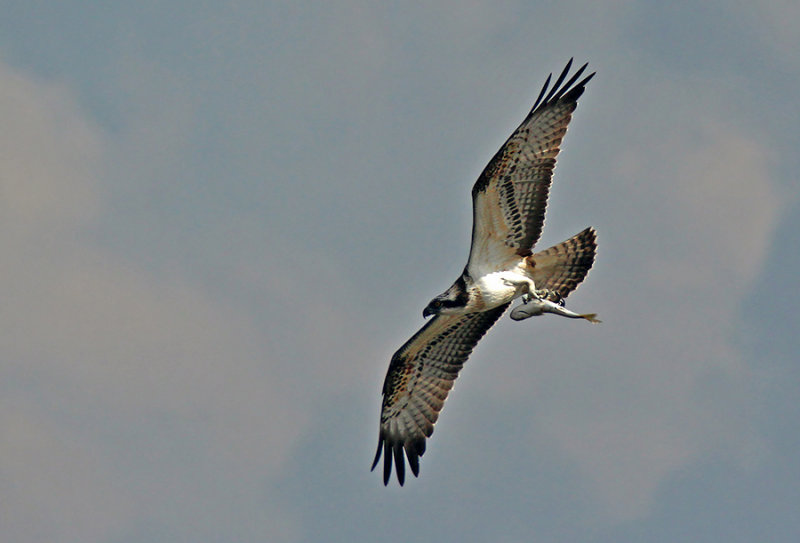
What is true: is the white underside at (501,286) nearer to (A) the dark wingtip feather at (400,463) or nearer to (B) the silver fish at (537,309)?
(B) the silver fish at (537,309)

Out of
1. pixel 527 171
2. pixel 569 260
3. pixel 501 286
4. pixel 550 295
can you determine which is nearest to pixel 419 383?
pixel 501 286

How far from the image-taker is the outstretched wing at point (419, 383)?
2023 centimetres

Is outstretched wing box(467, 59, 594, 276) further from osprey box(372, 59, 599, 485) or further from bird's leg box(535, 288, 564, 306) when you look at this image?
bird's leg box(535, 288, 564, 306)

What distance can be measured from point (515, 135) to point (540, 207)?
1.08 meters

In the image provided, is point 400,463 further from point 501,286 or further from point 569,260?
point 569,260

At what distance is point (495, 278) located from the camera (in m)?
19.0

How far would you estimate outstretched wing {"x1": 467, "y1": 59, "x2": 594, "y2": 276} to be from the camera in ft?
60.5

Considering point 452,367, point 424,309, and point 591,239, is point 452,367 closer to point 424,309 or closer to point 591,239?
point 424,309

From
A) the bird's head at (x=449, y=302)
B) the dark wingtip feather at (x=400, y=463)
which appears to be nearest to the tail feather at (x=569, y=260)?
the bird's head at (x=449, y=302)

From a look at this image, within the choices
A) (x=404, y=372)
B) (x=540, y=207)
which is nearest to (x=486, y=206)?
(x=540, y=207)

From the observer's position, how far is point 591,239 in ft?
63.4

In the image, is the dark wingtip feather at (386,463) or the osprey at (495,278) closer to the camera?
the osprey at (495,278)

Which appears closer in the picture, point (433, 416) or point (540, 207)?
point (540, 207)

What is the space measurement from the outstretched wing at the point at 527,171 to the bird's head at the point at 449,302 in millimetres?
941
